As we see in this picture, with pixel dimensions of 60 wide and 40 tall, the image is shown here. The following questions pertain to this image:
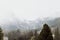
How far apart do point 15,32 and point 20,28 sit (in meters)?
2.55

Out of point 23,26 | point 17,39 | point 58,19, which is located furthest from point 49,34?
point 23,26

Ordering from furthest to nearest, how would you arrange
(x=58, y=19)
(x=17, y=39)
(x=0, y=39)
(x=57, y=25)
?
1. (x=58, y=19)
2. (x=57, y=25)
3. (x=17, y=39)
4. (x=0, y=39)

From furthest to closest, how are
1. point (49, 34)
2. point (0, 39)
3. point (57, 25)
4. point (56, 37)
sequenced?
point (57, 25), point (56, 37), point (0, 39), point (49, 34)

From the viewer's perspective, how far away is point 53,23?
20.8 meters

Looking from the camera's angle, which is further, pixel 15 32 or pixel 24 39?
pixel 15 32

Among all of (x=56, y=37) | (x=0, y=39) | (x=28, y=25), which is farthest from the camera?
(x=28, y=25)

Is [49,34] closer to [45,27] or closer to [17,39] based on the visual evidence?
[45,27]

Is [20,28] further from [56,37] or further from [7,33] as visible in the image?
[56,37]

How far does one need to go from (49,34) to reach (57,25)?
11.0m

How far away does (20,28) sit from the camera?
2377 cm

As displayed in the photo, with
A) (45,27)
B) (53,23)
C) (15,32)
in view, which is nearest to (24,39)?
(15,32)

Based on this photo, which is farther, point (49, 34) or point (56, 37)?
point (56, 37)

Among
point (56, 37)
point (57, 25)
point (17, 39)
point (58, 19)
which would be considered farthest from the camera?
point (58, 19)

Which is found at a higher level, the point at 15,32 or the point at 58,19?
the point at 58,19
